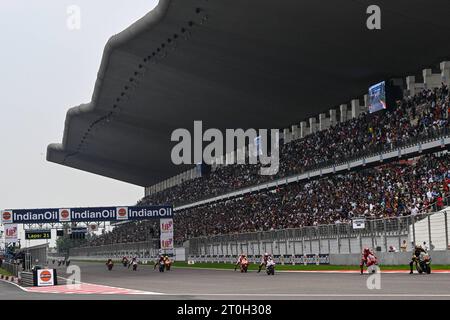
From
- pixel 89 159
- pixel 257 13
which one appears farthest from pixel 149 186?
pixel 257 13

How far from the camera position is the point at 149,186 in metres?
133

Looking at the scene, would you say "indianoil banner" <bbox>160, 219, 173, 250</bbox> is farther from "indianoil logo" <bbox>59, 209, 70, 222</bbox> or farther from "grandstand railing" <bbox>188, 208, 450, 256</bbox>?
"indianoil logo" <bbox>59, 209, 70, 222</bbox>

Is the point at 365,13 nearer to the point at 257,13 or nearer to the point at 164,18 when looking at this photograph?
the point at 257,13

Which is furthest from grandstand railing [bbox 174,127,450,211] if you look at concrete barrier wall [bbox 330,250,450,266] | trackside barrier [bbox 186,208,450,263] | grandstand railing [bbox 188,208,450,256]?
concrete barrier wall [bbox 330,250,450,266]

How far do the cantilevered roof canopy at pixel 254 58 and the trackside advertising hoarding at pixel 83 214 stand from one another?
25.9ft

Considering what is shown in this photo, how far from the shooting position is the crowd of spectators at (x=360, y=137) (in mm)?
46812

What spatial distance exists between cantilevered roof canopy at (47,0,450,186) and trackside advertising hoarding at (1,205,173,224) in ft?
25.9

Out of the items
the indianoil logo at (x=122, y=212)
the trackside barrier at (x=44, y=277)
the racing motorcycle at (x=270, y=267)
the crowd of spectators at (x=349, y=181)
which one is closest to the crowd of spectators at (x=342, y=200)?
the crowd of spectators at (x=349, y=181)

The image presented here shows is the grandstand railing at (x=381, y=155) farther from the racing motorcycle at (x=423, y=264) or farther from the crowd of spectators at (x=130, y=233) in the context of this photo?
the crowd of spectators at (x=130, y=233)

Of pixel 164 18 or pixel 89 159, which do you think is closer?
pixel 164 18

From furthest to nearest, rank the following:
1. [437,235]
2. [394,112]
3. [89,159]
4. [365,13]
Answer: [89,159], [394,112], [365,13], [437,235]

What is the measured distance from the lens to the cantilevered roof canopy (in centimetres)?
4416
